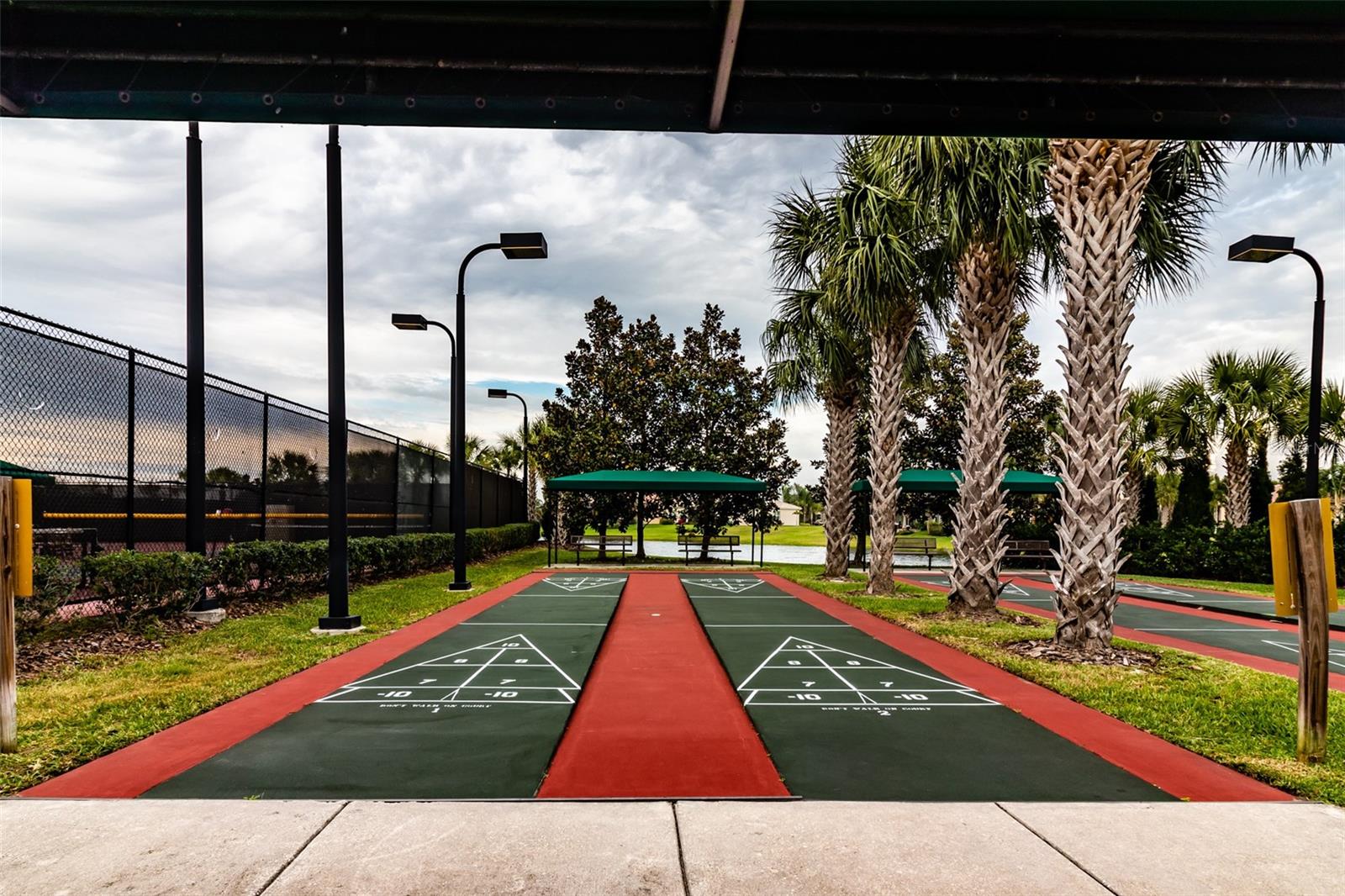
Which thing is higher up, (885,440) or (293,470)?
(885,440)

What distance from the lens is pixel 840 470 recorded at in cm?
1794

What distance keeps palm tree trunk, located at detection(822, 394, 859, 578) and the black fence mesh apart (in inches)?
446

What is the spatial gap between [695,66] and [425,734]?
497 cm

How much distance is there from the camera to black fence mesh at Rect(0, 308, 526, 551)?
Result: 8273mm

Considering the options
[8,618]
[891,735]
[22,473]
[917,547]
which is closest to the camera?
[8,618]

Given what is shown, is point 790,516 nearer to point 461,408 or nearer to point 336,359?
point 461,408

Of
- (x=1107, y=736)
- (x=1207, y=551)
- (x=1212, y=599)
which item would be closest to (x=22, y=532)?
(x=1107, y=736)

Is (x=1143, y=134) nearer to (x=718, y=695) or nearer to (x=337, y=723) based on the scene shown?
(x=718, y=695)

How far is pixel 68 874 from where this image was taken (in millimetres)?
3205

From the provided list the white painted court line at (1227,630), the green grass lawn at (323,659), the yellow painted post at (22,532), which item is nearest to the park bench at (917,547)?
the white painted court line at (1227,630)

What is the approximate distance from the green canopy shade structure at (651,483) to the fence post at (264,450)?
8760mm

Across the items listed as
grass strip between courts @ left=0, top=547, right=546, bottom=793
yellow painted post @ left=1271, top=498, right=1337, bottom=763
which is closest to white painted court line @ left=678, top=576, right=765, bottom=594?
grass strip between courts @ left=0, top=547, right=546, bottom=793

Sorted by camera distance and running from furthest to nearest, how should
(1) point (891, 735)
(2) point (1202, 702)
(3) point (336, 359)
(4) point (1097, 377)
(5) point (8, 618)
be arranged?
(3) point (336, 359) → (4) point (1097, 377) → (2) point (1202, 702) → (1) point (891, 735) → (5) point (8, 618)

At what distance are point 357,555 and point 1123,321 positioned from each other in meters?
13.5
